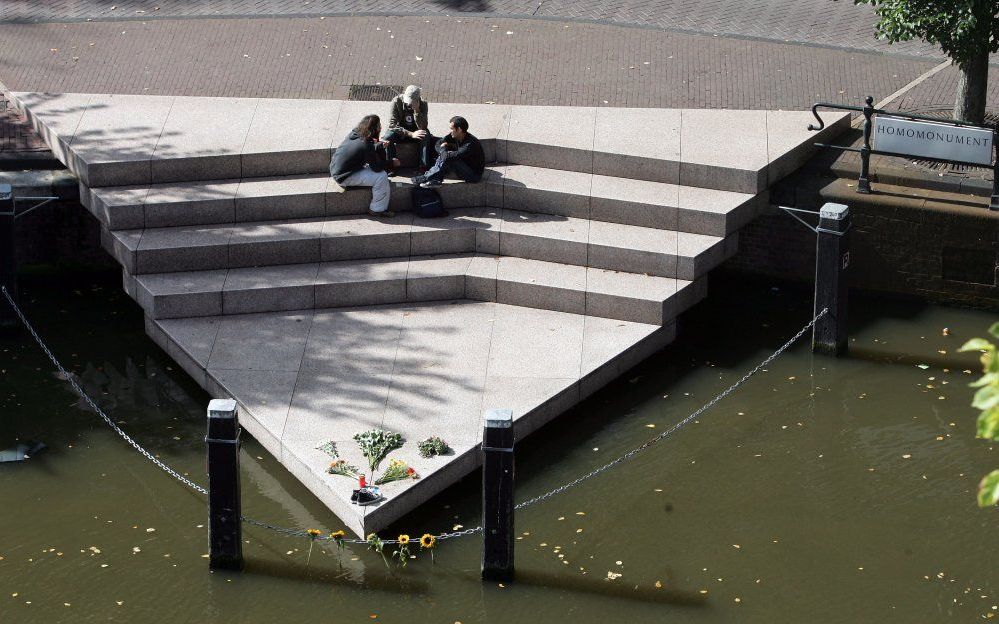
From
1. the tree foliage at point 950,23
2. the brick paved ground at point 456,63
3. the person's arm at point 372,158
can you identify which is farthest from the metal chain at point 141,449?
the tree foliage at point 950,23

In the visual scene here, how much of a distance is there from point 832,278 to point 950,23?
289cm

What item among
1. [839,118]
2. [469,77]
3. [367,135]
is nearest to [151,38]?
[469,77]

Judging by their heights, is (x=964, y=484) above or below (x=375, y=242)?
below

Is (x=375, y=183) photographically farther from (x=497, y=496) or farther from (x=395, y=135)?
(x=497, y=496)

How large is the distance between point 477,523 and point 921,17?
665cm

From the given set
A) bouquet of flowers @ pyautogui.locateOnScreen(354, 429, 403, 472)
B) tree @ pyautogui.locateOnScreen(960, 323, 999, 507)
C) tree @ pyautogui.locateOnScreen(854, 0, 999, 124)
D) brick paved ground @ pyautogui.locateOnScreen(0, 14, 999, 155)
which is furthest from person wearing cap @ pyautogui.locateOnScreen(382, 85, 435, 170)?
tree @ pyautogui.locateOnScreen(960, 323, 999, 507)

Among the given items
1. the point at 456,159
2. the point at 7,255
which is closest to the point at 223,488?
the point at 7,255

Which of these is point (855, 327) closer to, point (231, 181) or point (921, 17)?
point (921, 17)

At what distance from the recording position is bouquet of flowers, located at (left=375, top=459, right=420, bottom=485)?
10.4 m

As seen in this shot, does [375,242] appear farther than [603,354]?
Yes

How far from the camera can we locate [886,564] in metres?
10.0

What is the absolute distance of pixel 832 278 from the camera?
1262 cm

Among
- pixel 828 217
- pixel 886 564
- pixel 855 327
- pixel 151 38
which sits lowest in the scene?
pixel 886 564

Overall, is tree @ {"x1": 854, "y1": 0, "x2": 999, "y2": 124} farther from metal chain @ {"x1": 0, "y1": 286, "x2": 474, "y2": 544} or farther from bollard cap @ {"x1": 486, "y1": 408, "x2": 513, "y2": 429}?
metal chain @ {"x1": 0, "y1": 286, "x2": 474, "y2": 544}
